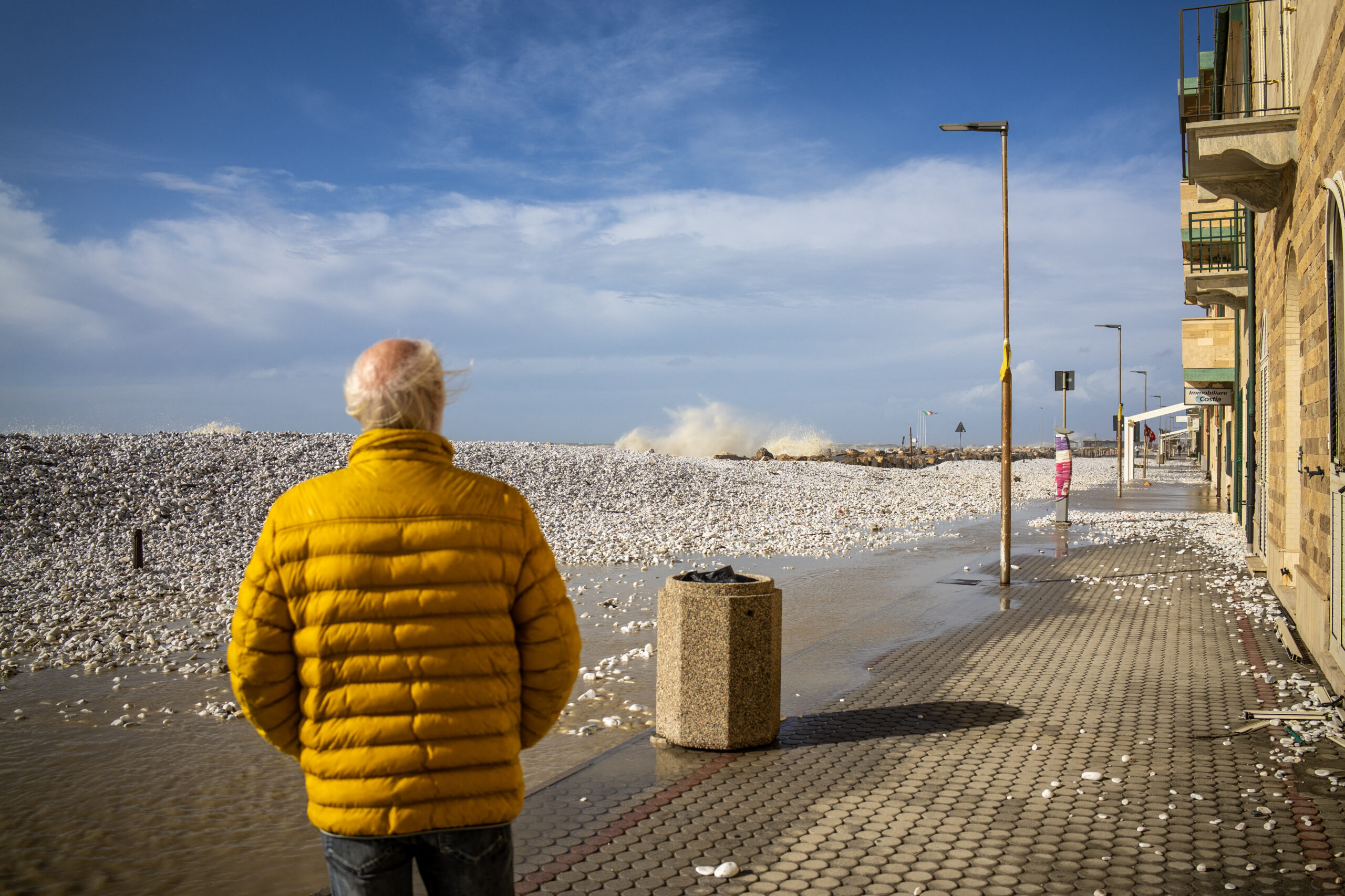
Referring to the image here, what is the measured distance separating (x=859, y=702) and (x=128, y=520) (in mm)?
17529

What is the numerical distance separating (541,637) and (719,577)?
3.67m

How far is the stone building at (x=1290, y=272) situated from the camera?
22.4 feet

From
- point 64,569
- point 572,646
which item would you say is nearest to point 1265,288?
point 572,646

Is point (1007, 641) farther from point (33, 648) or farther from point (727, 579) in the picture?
point (33, 648)

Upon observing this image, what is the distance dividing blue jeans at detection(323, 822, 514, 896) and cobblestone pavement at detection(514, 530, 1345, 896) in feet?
6.00

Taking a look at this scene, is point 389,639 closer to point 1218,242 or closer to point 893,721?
point 893,721

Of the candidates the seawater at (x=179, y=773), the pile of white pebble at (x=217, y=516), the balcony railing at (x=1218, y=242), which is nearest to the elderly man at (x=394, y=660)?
the seawater at (x=179, y=773)

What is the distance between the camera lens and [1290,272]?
32.4ft

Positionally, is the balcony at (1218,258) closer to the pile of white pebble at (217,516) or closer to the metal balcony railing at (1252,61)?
the metal balcony railing at (1252,61)

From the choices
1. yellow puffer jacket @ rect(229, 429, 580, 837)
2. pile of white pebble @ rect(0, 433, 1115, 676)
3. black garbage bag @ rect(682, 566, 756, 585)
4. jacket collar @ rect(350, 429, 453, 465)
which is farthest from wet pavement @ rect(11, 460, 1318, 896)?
pile of white pebble @ rect(0, 433, 1115, 676)

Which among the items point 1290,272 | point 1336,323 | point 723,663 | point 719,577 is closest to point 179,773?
point 723,663

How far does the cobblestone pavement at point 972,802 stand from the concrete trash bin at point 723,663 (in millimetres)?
148

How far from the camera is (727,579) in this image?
5.93m

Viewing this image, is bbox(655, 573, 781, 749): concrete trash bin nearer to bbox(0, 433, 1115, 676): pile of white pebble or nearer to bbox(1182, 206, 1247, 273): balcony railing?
bbox(0, 433, 1115, 676): pile of white pebble
